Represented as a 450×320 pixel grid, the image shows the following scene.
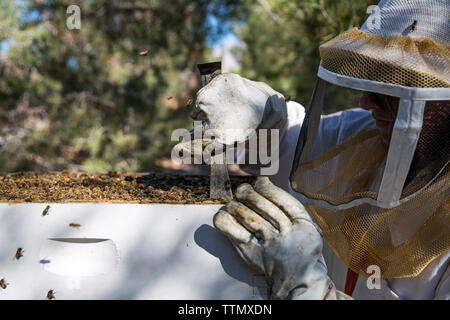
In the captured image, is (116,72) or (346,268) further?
(116,72)

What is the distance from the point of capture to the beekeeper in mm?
1104

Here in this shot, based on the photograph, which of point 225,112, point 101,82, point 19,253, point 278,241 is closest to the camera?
point 278,241

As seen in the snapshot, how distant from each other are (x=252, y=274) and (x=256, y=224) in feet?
0.52

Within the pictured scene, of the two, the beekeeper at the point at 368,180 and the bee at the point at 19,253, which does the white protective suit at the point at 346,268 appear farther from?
the bee at the point at 19,253

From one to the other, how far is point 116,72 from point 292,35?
2.14 meters

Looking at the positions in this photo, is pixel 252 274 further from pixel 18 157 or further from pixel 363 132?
pixel 18 157

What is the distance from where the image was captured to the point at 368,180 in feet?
4.86

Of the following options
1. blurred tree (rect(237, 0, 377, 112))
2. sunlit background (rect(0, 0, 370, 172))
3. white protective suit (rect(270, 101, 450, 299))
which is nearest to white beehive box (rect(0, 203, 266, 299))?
white protective suit (rect(270, 101, 450, 299))

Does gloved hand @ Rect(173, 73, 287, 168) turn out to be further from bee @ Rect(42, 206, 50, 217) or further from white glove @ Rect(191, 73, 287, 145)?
bee @ Rect(42, 206, 50, 217)

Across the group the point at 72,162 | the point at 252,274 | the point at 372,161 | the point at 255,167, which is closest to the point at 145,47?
the point at 72,162

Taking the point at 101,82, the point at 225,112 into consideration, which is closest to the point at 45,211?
the point at 225,112

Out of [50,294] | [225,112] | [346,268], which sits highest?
[225,112]

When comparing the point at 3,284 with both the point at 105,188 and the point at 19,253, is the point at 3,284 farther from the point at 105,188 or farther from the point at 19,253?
the point at 105,188

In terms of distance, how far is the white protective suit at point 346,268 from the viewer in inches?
50.9
